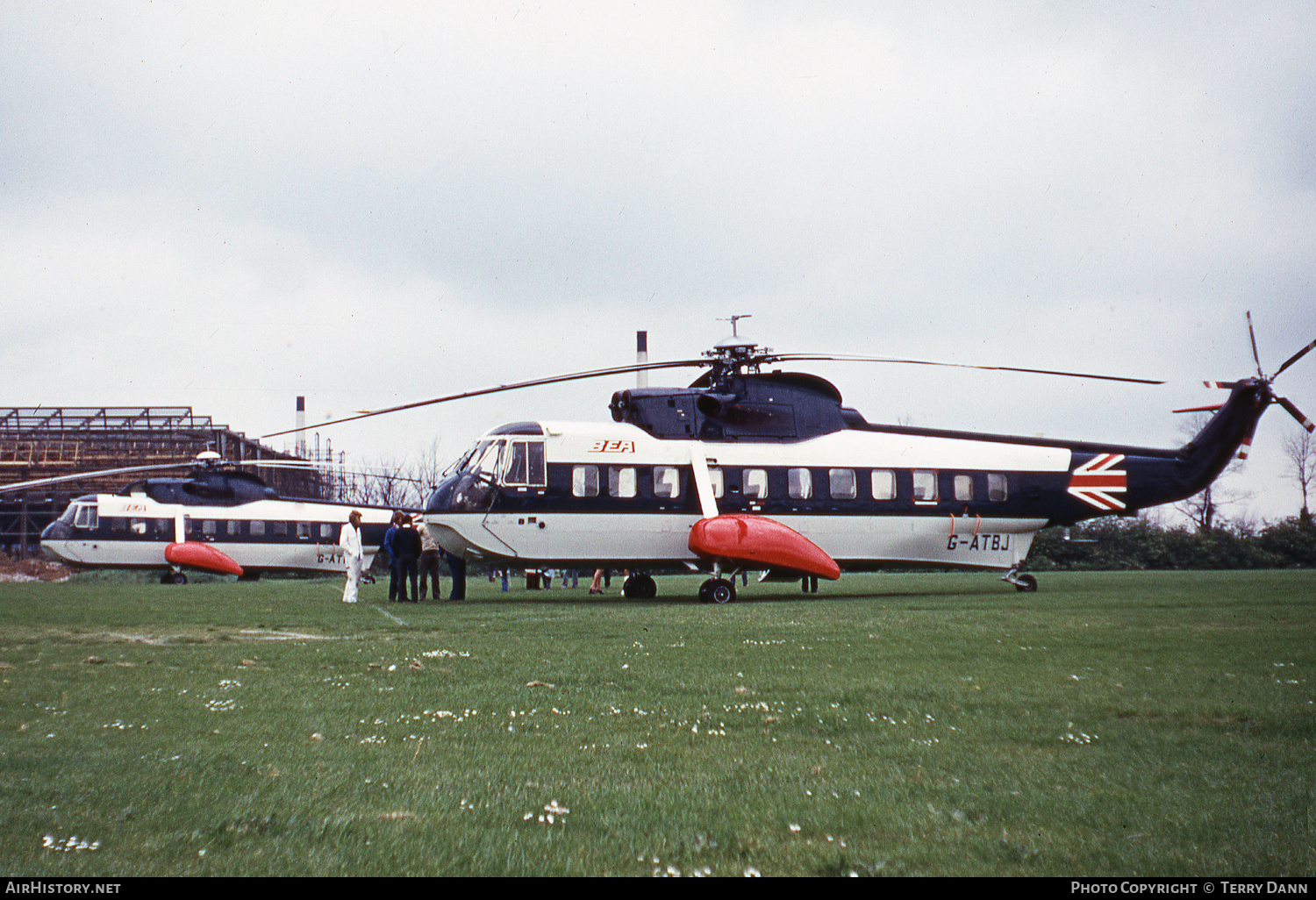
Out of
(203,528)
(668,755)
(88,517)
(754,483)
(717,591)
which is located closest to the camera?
(668,755)

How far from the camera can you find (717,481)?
22.4m

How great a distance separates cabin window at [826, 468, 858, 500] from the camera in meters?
23.1

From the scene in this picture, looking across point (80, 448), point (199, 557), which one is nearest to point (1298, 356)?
point (199, 557)

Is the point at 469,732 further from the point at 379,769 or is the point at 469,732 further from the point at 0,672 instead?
the point at 0,672

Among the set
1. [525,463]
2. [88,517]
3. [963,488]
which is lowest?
[88,517]

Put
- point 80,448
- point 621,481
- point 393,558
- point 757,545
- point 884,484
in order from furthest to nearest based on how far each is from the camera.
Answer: point 80,448
point 393,558
point 884,484
point 621,481
point 757,545

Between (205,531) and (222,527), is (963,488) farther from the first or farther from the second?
(205,531)

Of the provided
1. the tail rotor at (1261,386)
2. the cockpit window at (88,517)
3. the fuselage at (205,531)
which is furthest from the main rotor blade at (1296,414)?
the cockpit window at (88,517)

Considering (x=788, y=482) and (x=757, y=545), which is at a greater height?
(x=788, y=482)

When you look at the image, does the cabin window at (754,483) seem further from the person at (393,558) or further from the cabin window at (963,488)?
the person at (393,558)

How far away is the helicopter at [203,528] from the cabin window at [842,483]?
23.6m

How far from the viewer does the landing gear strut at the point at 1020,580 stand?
2466 cm

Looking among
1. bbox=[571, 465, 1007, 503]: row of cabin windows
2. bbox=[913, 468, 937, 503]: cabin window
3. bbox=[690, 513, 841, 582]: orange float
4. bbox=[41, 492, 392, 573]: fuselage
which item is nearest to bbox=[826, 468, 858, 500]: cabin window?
bbox=[571, 465, 1007, 503]: row of cabin windows

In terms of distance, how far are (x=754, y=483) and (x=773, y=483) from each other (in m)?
0.43
